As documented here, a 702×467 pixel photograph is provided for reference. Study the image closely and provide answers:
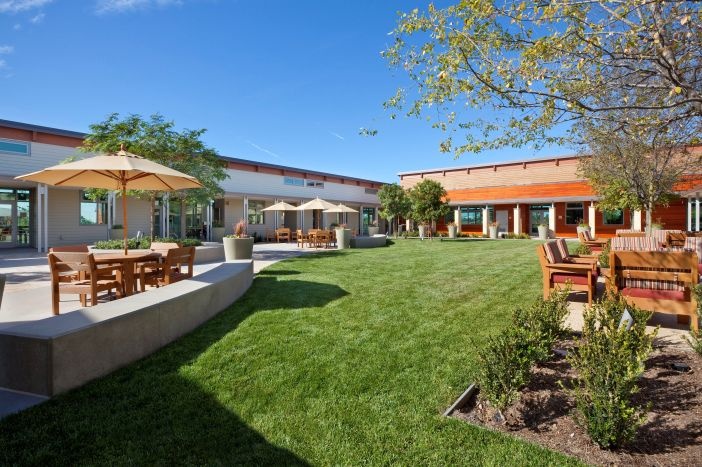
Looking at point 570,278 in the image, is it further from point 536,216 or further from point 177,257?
point 536,216

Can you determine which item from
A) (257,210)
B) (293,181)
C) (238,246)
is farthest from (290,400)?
(293,181)

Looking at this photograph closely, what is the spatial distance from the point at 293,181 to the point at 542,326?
28.4 meters

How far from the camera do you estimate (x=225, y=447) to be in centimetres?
259

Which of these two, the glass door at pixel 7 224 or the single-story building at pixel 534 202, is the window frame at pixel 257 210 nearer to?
the glass door at pixel 7 224

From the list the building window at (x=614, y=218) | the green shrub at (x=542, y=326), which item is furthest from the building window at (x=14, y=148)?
the building window at (x=614, y=218)

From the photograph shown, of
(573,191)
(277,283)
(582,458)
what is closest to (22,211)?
(277,283)

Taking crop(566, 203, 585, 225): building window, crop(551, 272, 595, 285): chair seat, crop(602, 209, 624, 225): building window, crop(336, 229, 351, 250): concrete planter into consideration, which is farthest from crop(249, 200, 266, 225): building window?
crop(602, 209, 624, 225): building window

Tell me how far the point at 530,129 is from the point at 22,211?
23066 mm

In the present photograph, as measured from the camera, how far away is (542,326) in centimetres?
373

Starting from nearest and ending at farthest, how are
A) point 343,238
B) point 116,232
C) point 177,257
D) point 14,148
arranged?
point 177,257
point 14,148
point 343,238
point 116,232

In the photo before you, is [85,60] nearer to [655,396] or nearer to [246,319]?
[246,319]

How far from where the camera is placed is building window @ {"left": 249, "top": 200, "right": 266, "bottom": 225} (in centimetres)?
2803

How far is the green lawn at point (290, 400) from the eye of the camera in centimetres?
253

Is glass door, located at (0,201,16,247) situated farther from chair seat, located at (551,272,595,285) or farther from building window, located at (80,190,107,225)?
chair seat, located at (551,272,595,285)
